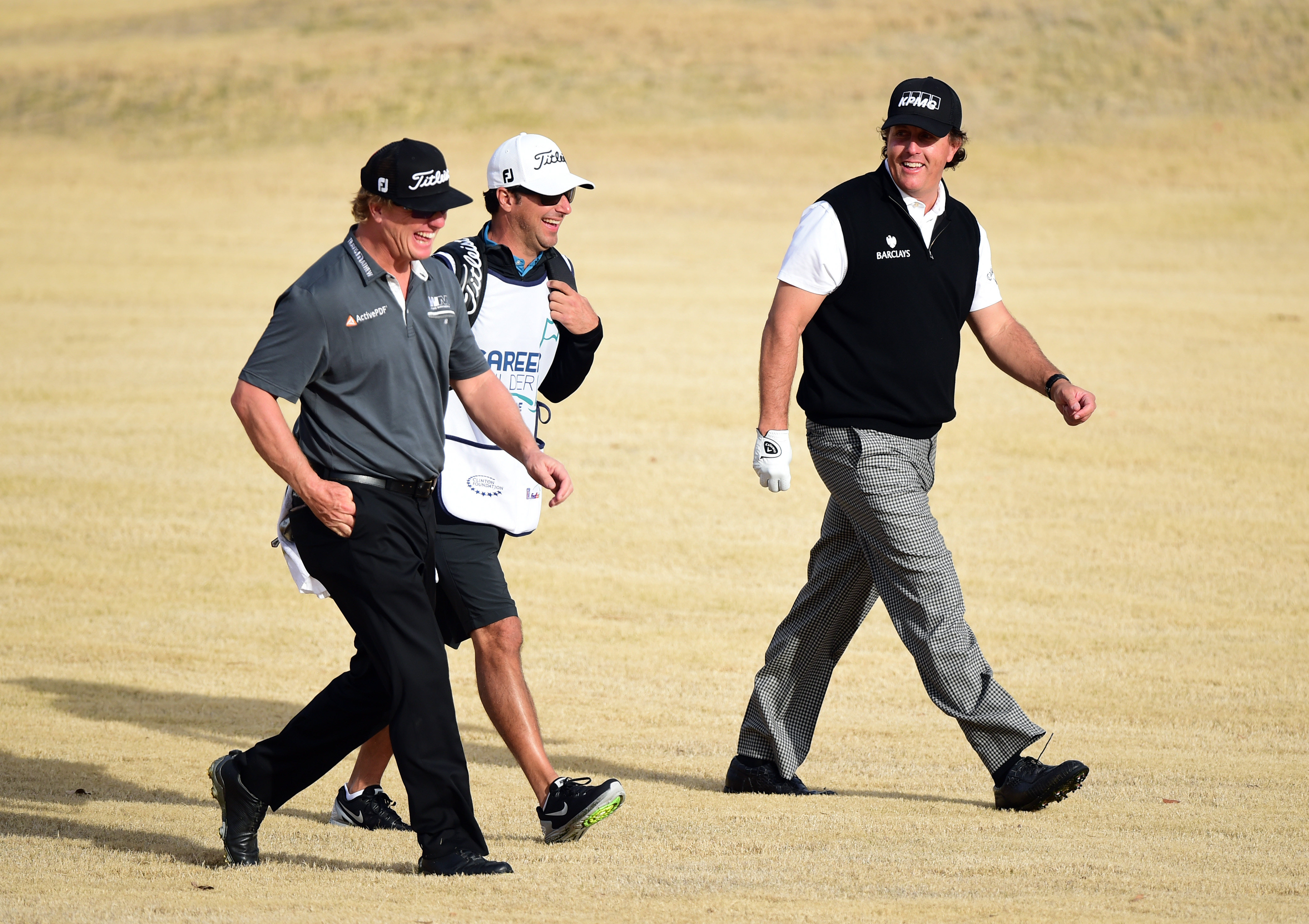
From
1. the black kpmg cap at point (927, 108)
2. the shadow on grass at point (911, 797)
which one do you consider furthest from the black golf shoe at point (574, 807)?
the black kpmg cap at point (927, 108)

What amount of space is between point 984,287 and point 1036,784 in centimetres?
190

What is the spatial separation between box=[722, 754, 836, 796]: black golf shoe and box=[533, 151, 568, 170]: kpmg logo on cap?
2.38m

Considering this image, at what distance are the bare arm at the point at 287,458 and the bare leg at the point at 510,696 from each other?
3.11ft

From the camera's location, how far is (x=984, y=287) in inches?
261

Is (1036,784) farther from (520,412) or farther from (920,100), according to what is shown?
(920,100)

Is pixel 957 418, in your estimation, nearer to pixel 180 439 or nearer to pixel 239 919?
pixel 180 439

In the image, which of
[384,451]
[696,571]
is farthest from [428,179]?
[696,571]

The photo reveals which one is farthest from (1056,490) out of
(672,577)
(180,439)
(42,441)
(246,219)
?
(246,219)

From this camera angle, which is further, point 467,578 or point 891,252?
point 891,252

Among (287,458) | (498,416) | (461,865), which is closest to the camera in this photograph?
(287,458)

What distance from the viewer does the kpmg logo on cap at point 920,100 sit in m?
6.34

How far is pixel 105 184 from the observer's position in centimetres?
3378

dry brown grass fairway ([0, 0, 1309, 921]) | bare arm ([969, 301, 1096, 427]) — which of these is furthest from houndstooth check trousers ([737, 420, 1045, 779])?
bare arm ([969, 301, 1096, 427])

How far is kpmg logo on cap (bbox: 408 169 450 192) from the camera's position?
510 cm
